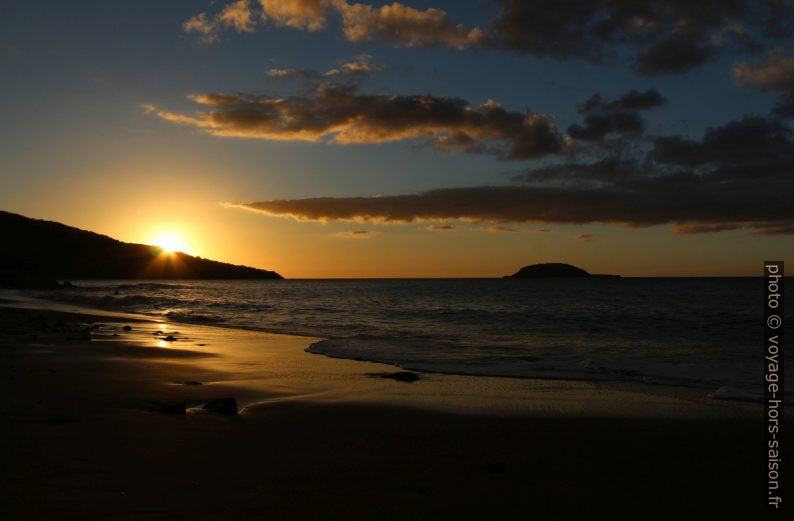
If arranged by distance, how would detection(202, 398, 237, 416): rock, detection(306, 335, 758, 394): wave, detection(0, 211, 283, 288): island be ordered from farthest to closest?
detection(0, 211, 283, 288): island < detection(306, 335, 758, 394): wave < detection(202, 398, 237, 416): rock

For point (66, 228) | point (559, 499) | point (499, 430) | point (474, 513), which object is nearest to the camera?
point (474, 513)

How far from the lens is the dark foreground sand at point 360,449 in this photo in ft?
17.4

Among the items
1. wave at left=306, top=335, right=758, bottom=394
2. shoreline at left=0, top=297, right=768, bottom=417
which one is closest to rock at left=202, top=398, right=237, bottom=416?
shoreline at left=0, top=297, right=768, bottom=417

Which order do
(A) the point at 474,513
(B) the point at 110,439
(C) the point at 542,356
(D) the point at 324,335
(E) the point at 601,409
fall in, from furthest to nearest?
1. (D) the point at 324,335
2. (C) the point at 542,356
3. (E) the point at 601,409
4. (B) the point at 110,439
5. (A) the point at 474,513

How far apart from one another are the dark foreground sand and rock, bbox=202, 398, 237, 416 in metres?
0.18

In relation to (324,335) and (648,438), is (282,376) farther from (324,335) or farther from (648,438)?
(324,335)

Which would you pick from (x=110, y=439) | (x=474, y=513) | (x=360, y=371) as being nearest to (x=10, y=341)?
(x=360, y=371)

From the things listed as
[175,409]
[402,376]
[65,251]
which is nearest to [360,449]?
[175,409]

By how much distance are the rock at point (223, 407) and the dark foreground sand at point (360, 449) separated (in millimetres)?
182

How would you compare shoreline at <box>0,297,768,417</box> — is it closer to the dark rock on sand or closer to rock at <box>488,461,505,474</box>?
the dark rock on sand

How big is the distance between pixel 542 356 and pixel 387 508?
13769 millimetres

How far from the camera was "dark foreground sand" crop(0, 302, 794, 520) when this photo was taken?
17.4ft

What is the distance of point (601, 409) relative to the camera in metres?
10.0

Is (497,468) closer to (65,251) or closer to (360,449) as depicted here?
(360,449)
